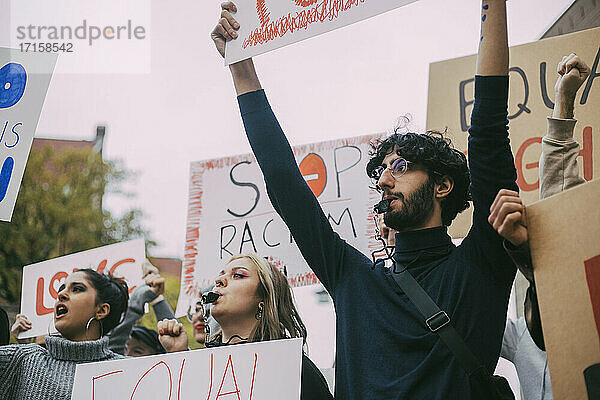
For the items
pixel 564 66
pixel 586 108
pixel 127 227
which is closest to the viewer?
pixel 564 66

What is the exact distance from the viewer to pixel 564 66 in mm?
1368

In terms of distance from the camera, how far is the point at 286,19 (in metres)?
1.59

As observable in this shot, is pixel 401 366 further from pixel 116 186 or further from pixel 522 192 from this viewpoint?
pixel 116 186

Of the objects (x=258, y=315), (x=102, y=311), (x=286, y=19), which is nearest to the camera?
(x=286, y=19)

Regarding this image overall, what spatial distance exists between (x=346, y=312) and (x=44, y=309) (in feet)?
5.39

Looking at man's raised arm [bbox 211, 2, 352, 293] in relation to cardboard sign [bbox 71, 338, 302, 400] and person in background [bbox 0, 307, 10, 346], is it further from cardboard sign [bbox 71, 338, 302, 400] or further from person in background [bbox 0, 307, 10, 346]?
person in background [bbox 0, 307, 10, 346]

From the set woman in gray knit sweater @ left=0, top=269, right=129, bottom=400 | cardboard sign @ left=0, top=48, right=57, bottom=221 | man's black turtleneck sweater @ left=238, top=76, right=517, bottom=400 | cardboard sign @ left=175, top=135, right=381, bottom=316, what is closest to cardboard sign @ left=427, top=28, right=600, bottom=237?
cardboard sign @ left=175, top=135, right=381, bottom=316

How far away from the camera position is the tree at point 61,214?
8.77 m

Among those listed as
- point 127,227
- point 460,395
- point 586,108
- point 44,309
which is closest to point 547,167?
point 460,395

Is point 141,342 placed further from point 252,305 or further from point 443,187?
point 443,187

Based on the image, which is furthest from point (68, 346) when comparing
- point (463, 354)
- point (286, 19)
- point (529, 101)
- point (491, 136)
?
point (529, 101)

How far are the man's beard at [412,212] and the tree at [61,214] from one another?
7.43m

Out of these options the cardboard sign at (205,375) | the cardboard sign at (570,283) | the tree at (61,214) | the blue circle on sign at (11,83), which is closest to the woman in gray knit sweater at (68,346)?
the cardboard sign at (205,375)

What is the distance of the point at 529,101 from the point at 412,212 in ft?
→ 3.06
